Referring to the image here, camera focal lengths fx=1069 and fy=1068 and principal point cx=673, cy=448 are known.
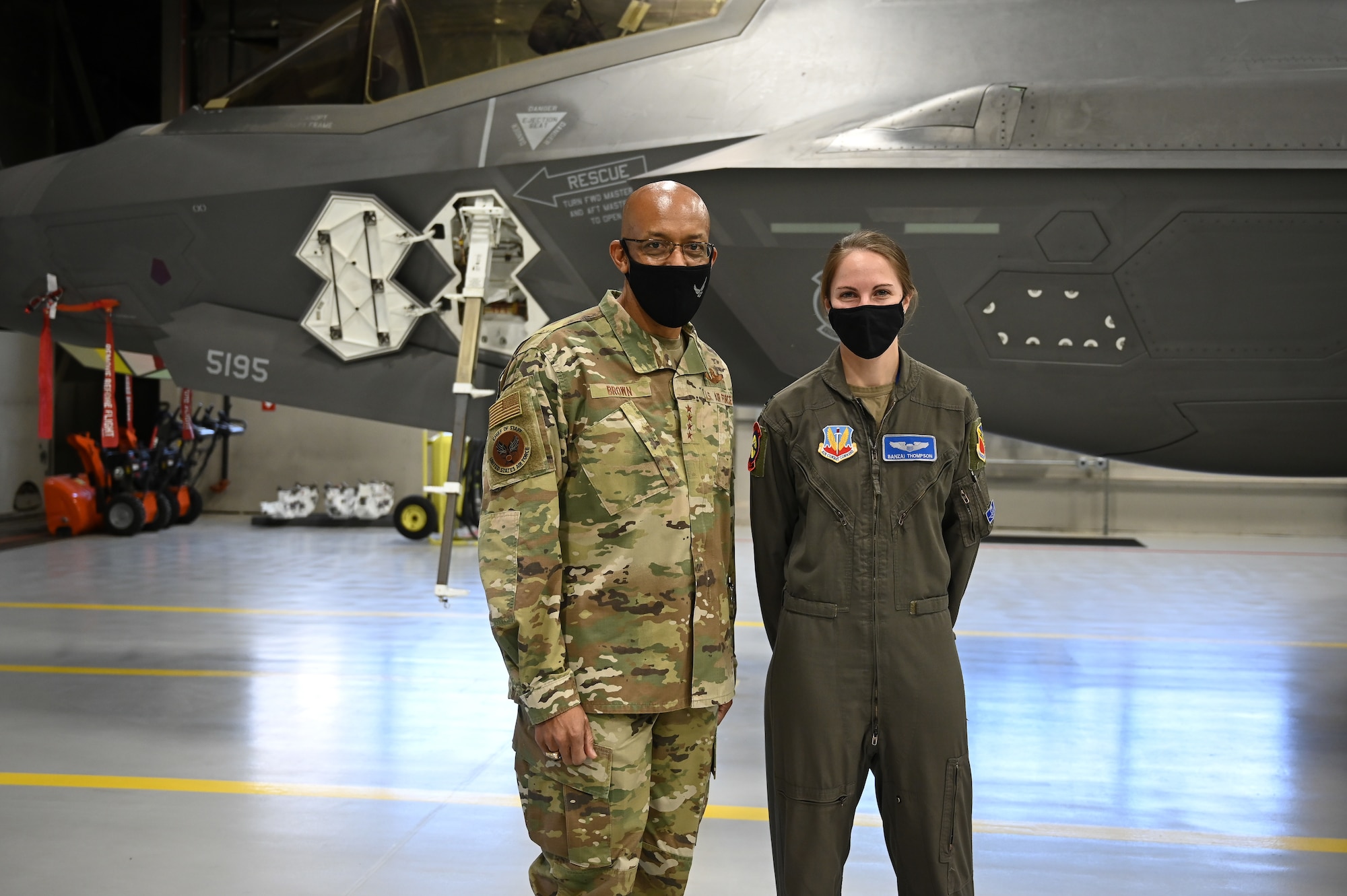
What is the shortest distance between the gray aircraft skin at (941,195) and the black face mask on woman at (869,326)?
201 centimetres

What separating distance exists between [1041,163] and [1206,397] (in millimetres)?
1188

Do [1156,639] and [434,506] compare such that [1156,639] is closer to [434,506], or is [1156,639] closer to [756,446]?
[756,446]

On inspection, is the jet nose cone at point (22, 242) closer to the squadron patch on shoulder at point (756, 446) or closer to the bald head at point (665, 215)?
the bald head at point (665, 215)

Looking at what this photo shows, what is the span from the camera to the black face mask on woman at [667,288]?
2301mm

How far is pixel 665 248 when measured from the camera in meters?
2.29

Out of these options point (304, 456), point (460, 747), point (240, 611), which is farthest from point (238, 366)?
point (304, 456)

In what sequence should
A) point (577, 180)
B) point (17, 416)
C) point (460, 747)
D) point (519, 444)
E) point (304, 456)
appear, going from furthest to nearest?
1. point (304, 456)
2. point (17, 416)
3. point (460, 747)
4. point (577, 180)
5. point (519, 444)

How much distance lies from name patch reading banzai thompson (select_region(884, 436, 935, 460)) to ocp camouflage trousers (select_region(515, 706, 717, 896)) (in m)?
0.70

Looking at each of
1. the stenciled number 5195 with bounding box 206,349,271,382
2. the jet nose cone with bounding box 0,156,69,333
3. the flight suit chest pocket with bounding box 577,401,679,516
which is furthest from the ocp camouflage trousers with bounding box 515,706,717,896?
the jet nose cone with bounding box 0,156,69,333

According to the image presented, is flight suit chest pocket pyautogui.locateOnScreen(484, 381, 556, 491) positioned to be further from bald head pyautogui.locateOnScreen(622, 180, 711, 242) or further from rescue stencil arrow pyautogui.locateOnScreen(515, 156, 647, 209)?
rescue stencil arrow pyautogui.locateOnScreen(515, 156, 647, 209)

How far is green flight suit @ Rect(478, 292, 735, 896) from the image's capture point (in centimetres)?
223

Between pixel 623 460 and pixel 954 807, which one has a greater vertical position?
pixel 623 460

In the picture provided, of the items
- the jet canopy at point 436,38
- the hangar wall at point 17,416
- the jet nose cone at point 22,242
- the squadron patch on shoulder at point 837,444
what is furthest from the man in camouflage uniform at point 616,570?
the hangar wall at point 17,416

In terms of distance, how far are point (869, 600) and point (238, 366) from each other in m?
3.78
